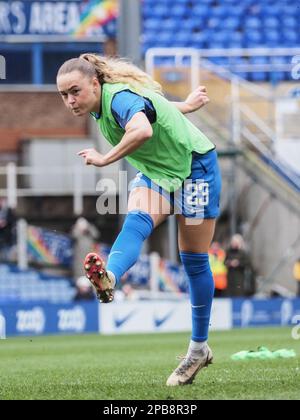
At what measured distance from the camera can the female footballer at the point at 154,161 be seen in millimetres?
6312

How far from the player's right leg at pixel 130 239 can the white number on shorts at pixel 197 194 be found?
0.45 feet

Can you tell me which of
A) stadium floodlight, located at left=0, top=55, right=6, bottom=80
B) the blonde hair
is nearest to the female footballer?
the blonde hair

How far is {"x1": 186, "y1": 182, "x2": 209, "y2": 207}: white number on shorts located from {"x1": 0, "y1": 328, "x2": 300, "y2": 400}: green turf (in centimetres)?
104

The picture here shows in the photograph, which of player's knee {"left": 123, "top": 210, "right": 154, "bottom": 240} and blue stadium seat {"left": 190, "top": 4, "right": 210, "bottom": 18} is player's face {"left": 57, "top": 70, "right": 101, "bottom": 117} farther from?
blue stadium seat {"left": 190, "top": 4, "right": 210, "bottom": 18}

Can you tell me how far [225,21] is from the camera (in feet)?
83.7

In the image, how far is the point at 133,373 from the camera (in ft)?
25.8

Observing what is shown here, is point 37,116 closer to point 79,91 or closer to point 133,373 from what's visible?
point 133,373

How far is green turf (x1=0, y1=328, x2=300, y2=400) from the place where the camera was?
6.04m

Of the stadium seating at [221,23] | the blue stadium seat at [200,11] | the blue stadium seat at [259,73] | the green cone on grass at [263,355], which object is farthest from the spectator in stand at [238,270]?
the green cone on grass at [263,355]

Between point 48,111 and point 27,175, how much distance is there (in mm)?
4133

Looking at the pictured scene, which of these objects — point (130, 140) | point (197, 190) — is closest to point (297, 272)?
point (197, 190)

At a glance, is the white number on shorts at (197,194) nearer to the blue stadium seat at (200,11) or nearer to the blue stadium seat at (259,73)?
the blue stadium seat at (259,73)

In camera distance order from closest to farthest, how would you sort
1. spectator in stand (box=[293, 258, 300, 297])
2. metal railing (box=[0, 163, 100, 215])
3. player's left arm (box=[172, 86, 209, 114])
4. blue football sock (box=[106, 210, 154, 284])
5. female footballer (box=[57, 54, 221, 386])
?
blue football sock (box=[106, 210, 154, 284])
female footballer (box=[57, 54, 221, 386])
player's left arm (box=[172, 86, 209, 114])
spectator in stand (box=[293, 258, 300, 297])
metal railing (box=[0, 163, 100, 215])
